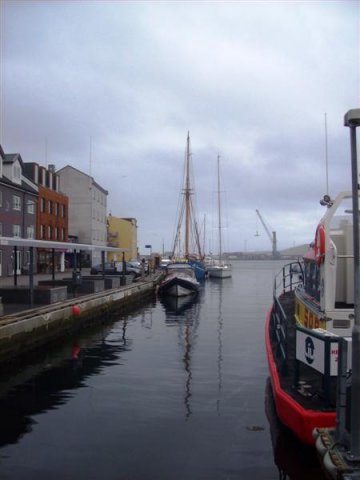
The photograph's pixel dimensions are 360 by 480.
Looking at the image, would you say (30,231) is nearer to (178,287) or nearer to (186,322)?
(178,287)

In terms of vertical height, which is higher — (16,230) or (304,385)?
(16,230)

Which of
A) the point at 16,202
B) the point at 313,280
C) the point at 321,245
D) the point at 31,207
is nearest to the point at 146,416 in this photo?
the point at 313,280

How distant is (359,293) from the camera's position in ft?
18.8

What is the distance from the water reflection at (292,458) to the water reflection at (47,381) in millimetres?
4264

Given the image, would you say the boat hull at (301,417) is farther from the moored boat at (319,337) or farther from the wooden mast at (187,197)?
the wooden mast at (187,197)

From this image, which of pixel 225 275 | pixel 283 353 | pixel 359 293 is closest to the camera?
pixel 359 293

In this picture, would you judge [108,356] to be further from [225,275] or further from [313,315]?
[225,275]

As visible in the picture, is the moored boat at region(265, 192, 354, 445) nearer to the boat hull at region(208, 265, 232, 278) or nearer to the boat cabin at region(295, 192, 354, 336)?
the boat cabin at region(295, 192, 354, 336)

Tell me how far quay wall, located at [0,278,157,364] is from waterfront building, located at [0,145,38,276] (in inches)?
Result: 609

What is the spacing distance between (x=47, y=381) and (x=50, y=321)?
545 cm

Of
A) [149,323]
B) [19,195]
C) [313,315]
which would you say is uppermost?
[19,195]

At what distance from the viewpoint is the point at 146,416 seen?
951 centimetres

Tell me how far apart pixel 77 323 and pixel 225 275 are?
50685mm

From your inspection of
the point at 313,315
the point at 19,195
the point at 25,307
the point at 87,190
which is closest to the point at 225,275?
the point at 87,190
